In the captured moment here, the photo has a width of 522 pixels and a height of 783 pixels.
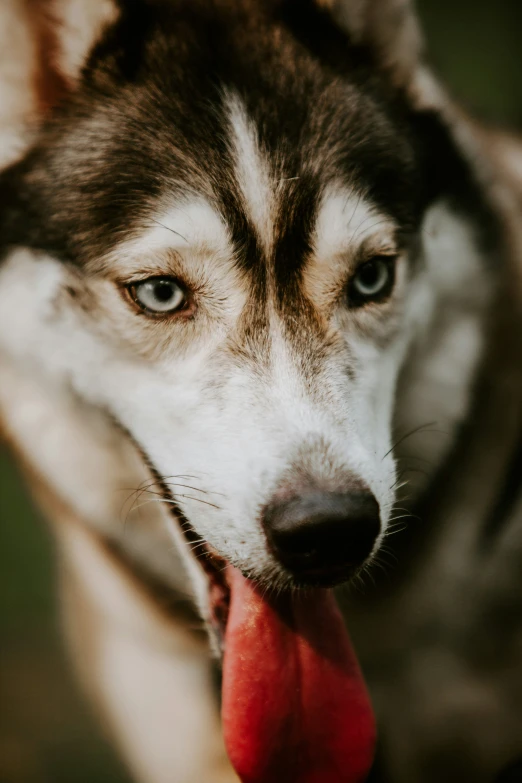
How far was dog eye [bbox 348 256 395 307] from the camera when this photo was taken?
5.59ft

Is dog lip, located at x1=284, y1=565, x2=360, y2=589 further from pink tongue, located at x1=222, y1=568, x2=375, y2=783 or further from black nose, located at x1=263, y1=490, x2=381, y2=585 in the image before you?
pink tongue, located at x1=222, y1=568, x2=375, y2=783

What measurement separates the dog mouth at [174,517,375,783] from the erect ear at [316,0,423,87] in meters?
1.19

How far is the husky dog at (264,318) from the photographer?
60.1 inches

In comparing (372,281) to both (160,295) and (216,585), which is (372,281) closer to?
(160,295)

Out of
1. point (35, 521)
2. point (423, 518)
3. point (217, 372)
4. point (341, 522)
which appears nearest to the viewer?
point (341, 522)

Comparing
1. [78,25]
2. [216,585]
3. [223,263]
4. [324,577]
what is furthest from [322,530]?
[78,25]

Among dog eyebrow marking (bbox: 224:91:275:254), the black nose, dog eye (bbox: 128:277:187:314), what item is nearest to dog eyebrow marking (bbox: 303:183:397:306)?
dog eyebrow marking (bbox: 224:91:275:254)

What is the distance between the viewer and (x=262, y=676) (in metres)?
1.60

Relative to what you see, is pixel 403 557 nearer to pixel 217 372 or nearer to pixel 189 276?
pixel 217 372

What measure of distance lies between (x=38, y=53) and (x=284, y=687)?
4.75 ft

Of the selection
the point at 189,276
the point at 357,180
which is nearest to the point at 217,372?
the point at 189,276

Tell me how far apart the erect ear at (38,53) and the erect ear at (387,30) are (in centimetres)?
53

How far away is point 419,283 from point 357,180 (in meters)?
0.32

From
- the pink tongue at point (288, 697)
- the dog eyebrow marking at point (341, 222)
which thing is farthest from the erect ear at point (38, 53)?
the pink tongue at point (288, 697)
